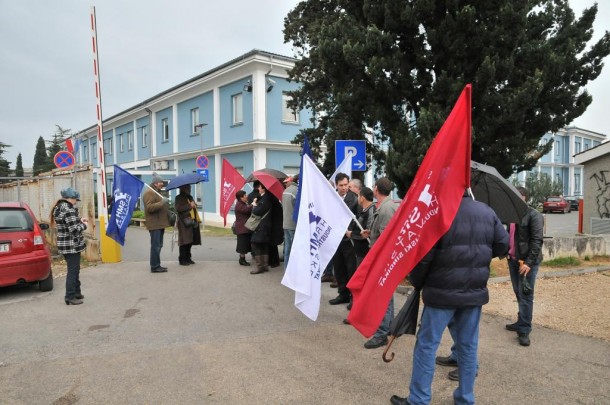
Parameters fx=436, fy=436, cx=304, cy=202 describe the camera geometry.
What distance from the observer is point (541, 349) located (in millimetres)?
4902

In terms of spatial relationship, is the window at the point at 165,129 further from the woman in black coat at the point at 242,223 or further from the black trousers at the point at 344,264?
the black trousers at the point at 344,264

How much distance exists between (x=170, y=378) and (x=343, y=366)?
1699 mm

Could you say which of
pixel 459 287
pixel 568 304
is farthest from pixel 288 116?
pixel 459 287

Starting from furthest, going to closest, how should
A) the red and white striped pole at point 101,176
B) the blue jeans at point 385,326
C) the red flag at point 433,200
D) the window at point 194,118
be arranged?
the window at point 194,118 → the red and white striped pole at point 101,176 → the blue jeans at point 385,326 → the red flag at point 433,200

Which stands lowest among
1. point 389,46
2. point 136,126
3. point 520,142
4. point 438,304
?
point 438,304

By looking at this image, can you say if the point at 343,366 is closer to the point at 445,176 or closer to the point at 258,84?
the point at 445,176

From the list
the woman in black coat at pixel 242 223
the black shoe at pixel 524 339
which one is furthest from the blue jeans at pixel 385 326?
the woman in black coat at pixel 242 223

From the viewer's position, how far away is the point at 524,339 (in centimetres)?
505

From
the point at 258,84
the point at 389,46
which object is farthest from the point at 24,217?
the point at 258,84

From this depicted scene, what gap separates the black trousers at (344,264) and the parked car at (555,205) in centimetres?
3651

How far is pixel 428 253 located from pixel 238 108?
21485mm

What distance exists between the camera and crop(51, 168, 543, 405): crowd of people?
10.9ft

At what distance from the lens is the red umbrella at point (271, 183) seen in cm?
873

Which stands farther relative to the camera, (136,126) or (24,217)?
(136,126)
